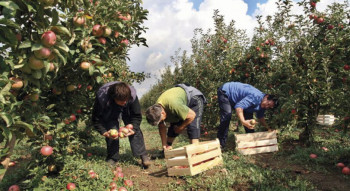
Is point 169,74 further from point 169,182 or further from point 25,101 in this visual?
point 25,101

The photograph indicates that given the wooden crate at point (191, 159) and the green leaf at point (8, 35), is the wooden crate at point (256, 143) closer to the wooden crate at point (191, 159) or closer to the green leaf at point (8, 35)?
the wooden crate at point (191, 159)

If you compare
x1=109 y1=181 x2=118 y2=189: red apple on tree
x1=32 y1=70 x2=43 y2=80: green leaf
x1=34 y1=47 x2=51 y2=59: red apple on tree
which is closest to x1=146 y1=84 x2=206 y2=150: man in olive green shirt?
x1=109 y1=181 x2=118 y2=189: red apple on tree

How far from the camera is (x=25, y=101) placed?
7.31 ft

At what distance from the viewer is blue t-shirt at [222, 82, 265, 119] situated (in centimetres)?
432

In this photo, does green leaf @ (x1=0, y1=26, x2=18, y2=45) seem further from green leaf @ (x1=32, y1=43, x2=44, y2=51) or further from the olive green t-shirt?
the olive green t-shirt

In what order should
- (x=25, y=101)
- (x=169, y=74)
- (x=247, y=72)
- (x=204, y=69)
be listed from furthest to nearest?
(x=169, y=74), (x=204, y=69), (x=247, y=72), (x=25, y=101)

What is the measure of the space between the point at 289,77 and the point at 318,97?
58 cm

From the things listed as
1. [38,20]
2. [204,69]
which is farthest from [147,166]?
[204,69]

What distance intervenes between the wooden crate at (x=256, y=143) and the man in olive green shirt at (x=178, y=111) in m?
0.83

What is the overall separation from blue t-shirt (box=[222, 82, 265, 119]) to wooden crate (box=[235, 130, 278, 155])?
46 cm

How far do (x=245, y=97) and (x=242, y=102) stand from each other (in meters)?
0.15

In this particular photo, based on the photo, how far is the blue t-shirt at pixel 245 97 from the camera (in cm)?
432

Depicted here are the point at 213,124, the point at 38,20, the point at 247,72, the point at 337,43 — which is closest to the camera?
the point at 38,20

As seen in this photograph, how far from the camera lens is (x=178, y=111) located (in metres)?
3.61
